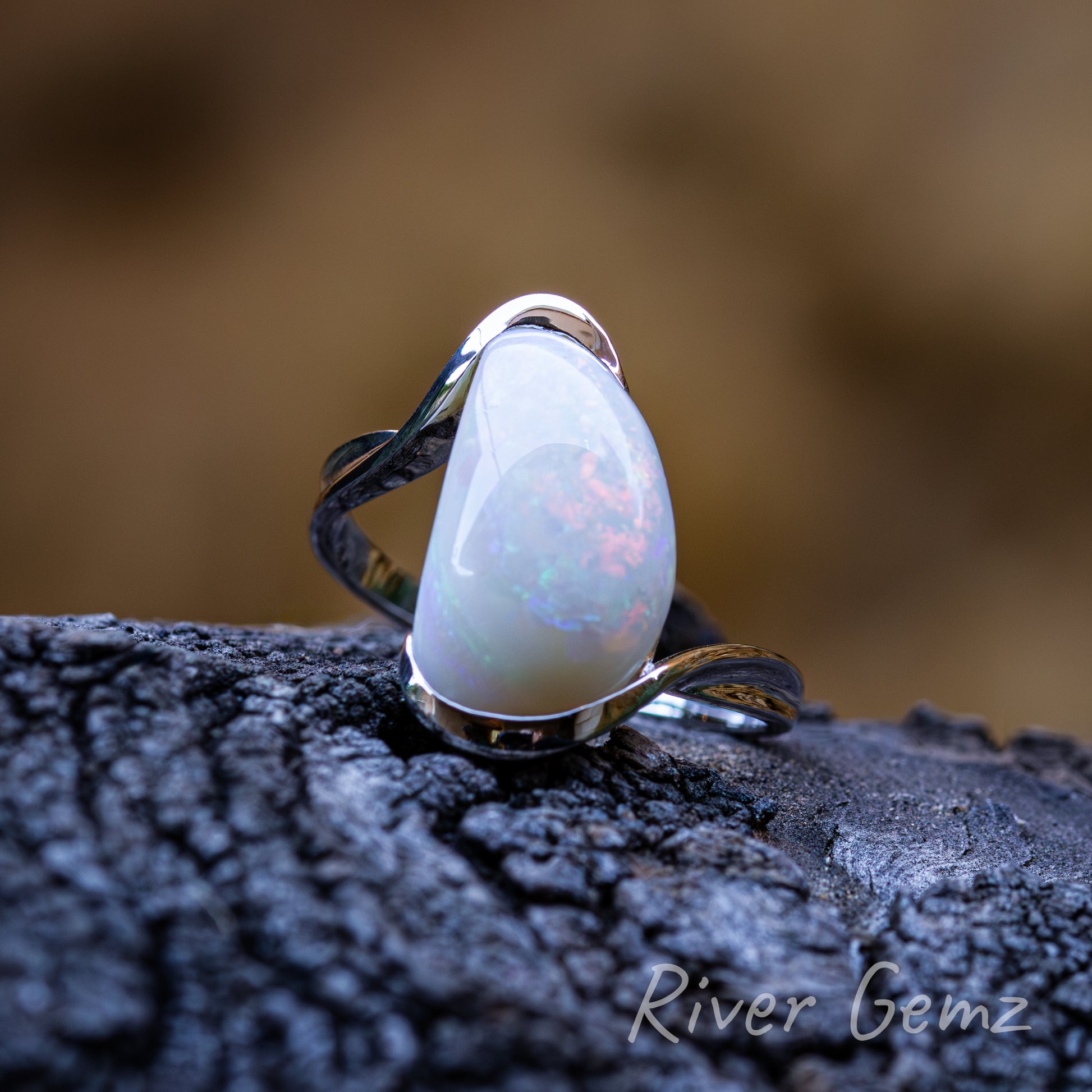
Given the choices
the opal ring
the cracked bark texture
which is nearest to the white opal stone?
the opal ring

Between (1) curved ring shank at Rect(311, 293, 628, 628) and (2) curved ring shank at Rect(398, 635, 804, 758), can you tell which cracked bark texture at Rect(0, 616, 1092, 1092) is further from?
(1) curved ring shank at Rect(311, 293, 628, 628)

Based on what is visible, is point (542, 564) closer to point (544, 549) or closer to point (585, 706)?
point (544, 549)

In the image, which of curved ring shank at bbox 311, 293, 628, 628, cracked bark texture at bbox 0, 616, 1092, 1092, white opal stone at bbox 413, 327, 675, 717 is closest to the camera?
cracked bark texture at bbox 0, 616, 1092, 1092

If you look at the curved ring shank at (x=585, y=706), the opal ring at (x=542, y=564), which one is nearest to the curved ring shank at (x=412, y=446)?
the opal ring at (x=542, y=564)

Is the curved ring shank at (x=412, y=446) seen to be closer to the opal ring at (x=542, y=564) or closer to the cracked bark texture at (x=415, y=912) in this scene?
the opal ring at (x=542, y=564)

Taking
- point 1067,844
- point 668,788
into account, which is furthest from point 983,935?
point 1067,844

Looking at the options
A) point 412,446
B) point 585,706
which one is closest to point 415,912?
point 585,706
